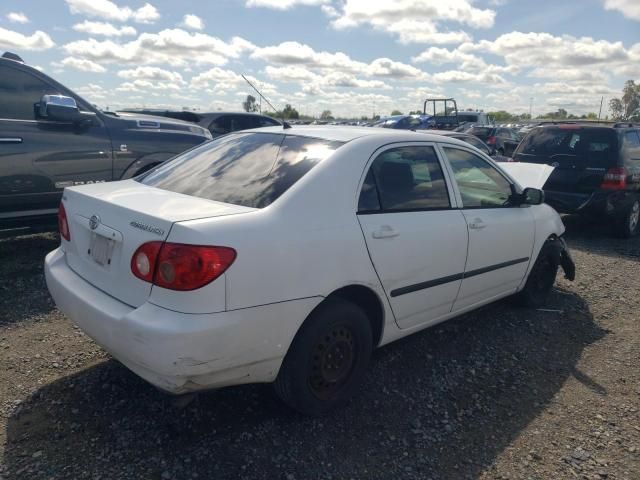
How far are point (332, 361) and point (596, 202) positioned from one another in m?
6.23

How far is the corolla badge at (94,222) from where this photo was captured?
2.82 metres

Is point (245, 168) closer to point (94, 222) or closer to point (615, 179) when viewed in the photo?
point (94, 222)

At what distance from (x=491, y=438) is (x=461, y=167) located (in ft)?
6.27

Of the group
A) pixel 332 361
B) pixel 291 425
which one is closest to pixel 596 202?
pixel 332 361

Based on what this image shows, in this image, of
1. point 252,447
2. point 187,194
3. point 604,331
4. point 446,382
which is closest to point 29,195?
point 187,194

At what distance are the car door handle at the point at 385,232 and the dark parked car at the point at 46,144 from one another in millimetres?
3890

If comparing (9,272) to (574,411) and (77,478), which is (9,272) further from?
(574,411)

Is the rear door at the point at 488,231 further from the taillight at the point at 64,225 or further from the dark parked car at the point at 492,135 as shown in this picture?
the dark parked car at the point at 492,135

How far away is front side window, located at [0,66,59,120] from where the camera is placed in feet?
17.1

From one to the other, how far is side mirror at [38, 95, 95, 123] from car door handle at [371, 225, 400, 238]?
389 centimetres

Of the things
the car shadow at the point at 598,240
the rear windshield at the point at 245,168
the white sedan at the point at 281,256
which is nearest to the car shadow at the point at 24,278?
the white sedan at the point at 281,256

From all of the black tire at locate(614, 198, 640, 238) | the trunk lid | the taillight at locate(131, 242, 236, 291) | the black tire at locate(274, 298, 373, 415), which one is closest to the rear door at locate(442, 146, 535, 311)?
the black tire at locate(274, 298, 373, 415)

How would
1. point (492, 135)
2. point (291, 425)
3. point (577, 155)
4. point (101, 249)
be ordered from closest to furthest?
point (101, 249) < point (291, 425) < point (577, 155) < point (492, 135)

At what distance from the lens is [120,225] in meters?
2.66
